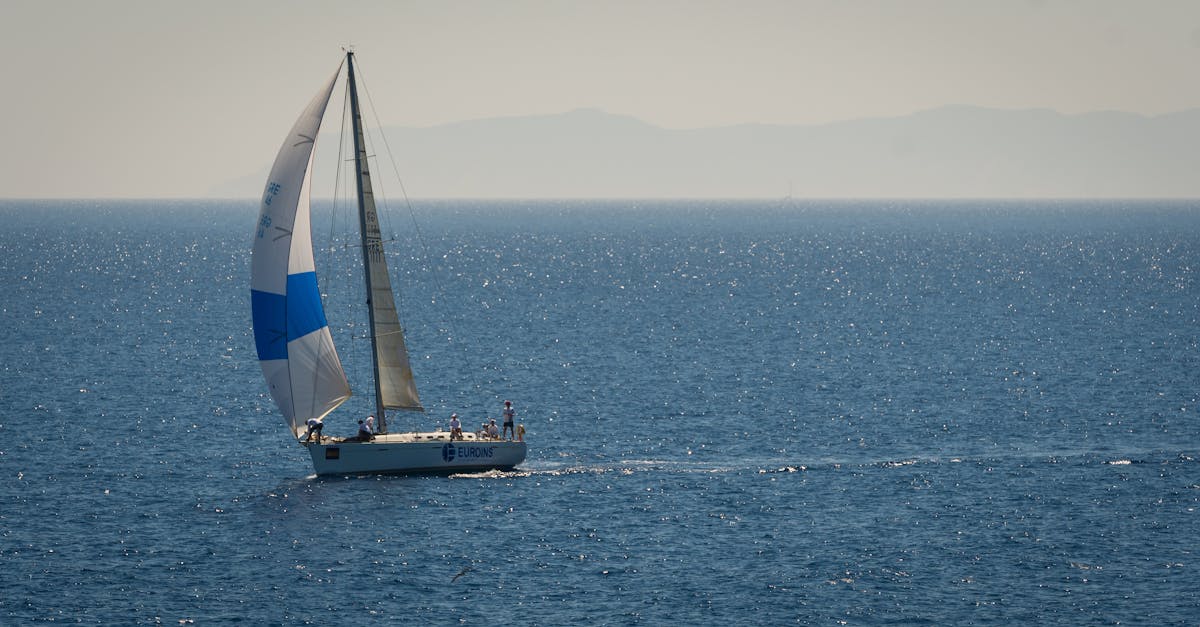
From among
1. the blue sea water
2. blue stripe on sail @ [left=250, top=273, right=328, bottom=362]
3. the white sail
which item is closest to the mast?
the white sail

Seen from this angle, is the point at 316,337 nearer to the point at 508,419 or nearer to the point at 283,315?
the point at 283,315

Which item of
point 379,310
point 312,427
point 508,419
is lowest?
point 508,419

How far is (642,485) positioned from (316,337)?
14464mm

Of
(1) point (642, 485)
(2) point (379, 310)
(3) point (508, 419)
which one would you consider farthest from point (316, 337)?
(1) point (642, 485)

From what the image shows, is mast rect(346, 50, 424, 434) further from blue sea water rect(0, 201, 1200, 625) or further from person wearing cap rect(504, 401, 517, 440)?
blue sea water rect(0, 201, 1200, 625)

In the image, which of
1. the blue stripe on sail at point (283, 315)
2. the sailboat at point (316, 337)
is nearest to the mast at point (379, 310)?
the sailboat at point (316, 337)

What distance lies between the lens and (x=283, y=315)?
59.2 meters

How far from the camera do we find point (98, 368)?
9025cm

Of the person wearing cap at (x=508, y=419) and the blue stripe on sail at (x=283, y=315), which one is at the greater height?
the blue stripe on sail at (x=283, y=315)

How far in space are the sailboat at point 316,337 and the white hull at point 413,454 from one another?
0.04m

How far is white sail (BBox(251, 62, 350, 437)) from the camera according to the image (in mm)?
57469

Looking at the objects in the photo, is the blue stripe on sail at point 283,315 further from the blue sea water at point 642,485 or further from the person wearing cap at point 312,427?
the blue sea water at point 642,485

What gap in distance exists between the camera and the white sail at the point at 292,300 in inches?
2263

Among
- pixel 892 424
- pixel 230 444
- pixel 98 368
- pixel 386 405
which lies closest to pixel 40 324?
pixel 98 368
